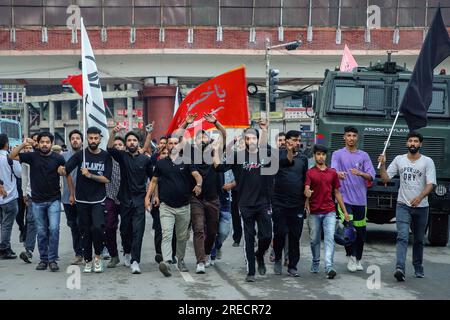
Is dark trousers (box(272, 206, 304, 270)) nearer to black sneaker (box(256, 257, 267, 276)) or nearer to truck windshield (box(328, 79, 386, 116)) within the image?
black sneaker (box(256, 257, 267, 276))

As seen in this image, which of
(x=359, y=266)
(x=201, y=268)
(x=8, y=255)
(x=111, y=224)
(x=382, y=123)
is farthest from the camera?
(x=382, y=123)

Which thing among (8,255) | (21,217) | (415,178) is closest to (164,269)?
(8,255)

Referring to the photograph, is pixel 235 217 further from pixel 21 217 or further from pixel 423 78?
pixel 423 78

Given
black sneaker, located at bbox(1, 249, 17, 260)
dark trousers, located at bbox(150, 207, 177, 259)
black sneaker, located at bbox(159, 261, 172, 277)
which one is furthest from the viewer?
black sneaker, located at bbox(1, 249, 17, 260)

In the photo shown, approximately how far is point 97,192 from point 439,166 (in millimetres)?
6297

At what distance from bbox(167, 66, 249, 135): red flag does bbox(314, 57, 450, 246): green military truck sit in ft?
10.8

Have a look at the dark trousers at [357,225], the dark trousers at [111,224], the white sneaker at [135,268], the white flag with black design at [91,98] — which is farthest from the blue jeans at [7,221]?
the dark trousers at [357,225]

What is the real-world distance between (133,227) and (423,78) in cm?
452

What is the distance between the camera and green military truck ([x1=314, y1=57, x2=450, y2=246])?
42.5 feet

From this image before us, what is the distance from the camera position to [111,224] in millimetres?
10570

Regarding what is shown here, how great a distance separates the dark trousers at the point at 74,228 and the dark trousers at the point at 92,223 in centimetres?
84

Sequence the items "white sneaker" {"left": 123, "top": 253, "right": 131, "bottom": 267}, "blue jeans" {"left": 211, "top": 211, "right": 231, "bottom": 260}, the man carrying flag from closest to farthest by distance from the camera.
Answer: the man carrying flag → "white sneaker" {"left": 123, "top": 253, "right": 131, "bottom": 267} → "blue jeans" {"left": 211, "top": 211, "right": 231, "bottom": 260}

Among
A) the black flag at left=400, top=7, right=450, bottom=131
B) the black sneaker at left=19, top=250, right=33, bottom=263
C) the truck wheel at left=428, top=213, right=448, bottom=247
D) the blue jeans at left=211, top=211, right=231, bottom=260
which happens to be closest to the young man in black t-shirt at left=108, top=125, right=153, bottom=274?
the blue jeans at left=211, top=211, right=231, bottom=260
